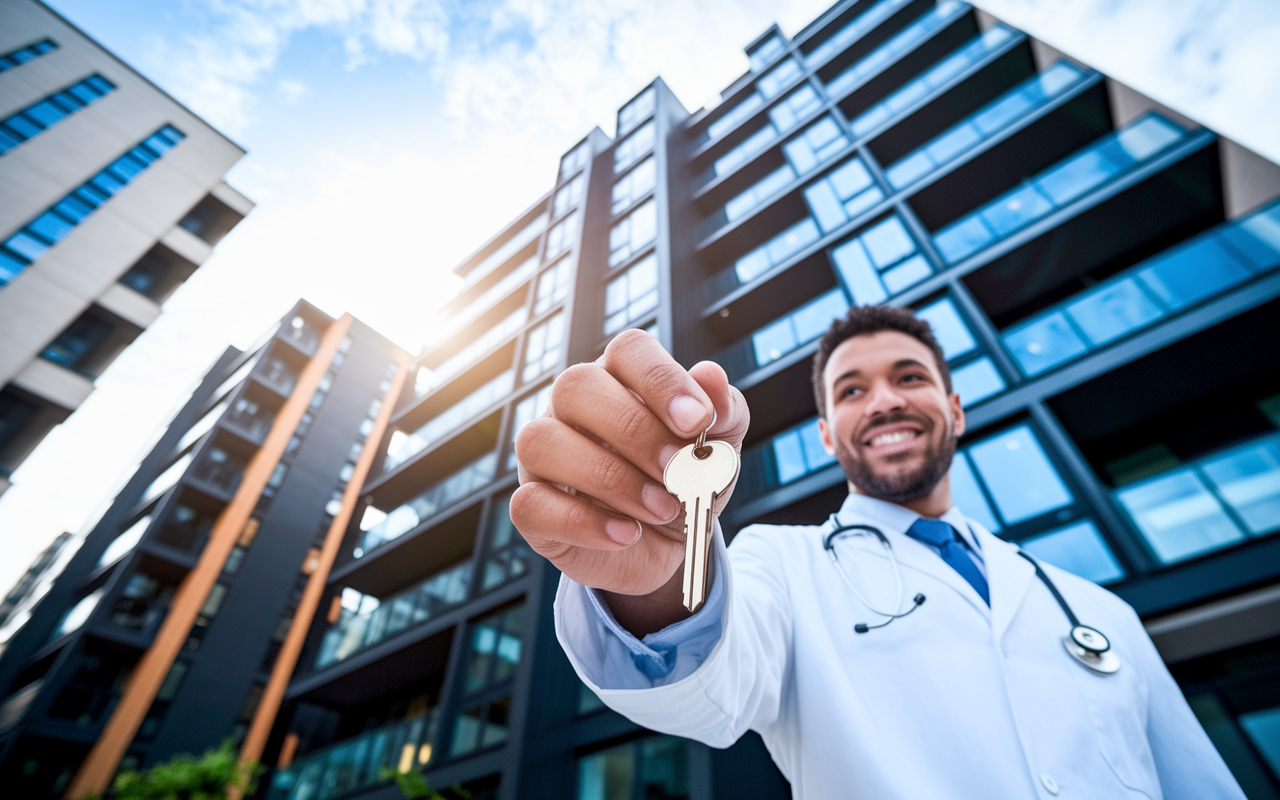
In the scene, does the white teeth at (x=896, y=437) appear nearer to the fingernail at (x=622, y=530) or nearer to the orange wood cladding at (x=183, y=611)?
the fingernail at (x=622, y=530)

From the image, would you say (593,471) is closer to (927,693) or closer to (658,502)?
(658,502)

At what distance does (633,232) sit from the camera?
704 inches

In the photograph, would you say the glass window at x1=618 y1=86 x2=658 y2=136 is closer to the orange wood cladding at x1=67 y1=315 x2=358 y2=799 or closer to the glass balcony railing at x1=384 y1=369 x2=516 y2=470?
the glass balcony railing at x1=384 y1=369 x2=516 y2=470

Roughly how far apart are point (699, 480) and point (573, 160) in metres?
26.7

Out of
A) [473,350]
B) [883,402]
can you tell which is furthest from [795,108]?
[883,402]

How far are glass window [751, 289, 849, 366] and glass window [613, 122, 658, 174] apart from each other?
11.2m

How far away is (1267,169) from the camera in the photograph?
8.39 metres

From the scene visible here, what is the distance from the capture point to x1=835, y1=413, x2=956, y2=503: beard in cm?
246

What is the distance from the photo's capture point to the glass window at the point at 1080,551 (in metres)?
6.71

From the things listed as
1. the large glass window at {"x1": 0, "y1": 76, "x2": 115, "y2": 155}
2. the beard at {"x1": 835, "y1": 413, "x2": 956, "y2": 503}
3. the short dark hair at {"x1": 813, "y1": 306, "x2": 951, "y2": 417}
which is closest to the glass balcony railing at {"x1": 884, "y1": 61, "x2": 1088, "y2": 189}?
the short dark hair at {"x1": 813, "y1": 306, "x2": 951, "y2": 417}

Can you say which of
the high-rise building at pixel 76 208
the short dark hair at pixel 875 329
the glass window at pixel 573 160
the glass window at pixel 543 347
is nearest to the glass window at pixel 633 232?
the glass window at pixel 543 347

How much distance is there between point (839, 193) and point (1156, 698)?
47.8 ft

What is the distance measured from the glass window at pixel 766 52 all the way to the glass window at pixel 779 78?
3.30ft

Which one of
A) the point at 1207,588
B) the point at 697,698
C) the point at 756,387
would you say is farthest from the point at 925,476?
the point at 756,387
